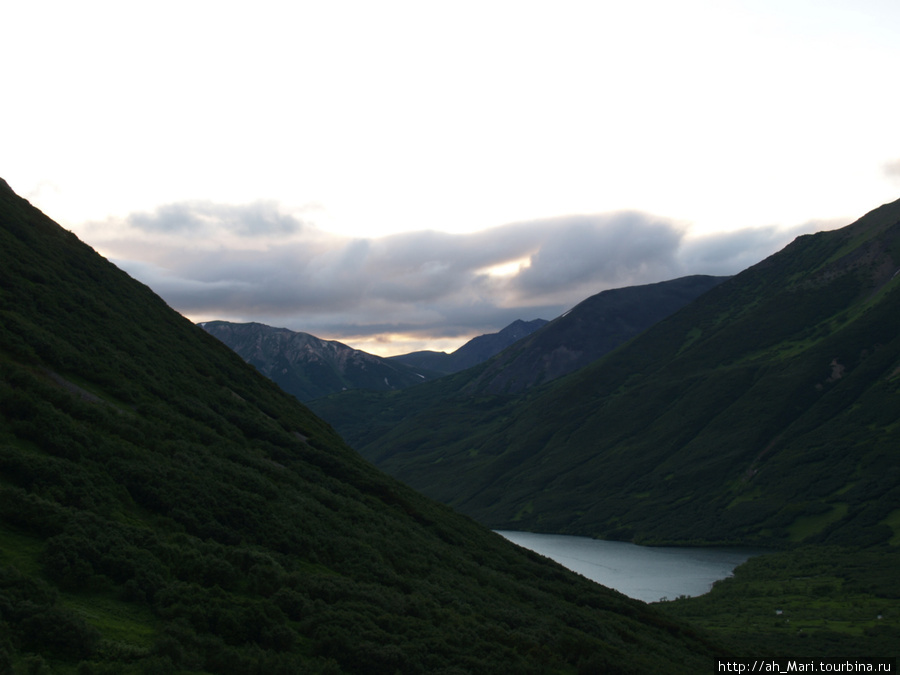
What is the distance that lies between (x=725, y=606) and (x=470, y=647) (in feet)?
243

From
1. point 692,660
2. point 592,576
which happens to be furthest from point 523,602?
point 592,576

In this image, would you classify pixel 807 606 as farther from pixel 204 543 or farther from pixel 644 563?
pixel 204 543

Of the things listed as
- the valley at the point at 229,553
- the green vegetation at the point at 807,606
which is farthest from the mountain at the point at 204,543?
the green vegetation at the point at 807,606

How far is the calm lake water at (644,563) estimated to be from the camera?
113625mm

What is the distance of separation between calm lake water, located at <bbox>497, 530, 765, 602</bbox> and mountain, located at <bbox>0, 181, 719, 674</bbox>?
56.4 meters

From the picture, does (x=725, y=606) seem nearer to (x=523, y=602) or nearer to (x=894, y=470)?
(x=523, y=602)

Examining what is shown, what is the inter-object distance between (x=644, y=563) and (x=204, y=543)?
13228 centimetres

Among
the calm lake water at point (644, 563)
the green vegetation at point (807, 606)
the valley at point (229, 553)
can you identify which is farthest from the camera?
the calm lake water at point (644, 563)

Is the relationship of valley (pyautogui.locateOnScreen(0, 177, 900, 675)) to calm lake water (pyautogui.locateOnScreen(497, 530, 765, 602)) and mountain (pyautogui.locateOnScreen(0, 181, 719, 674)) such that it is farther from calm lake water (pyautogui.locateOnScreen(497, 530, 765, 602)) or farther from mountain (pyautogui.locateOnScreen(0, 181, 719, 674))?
calm lake water (pyautogui.locateOnScreen(497, 530, 765, 602))

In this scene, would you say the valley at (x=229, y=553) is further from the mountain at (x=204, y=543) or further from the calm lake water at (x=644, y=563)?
the calm lake water at (x=644, y=563)

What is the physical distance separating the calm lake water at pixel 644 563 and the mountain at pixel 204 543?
185ft

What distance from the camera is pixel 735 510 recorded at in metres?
167

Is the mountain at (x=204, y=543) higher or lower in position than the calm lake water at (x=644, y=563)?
higher

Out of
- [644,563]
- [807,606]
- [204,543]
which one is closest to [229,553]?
[204,543]
